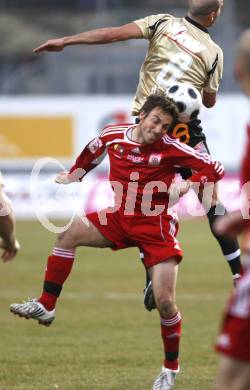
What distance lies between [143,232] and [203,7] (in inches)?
76.9

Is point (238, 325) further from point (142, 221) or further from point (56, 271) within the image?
point (56, 271)

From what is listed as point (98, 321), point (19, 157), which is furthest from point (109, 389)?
point (19, 157)

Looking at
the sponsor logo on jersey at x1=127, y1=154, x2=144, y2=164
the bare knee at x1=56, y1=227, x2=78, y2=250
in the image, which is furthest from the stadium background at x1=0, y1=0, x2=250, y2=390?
the sponsor logo on jersey at x1=127, y1=154, x2=144, y2=164

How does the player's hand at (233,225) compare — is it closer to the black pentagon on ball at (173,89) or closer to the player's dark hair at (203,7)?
the black pentagon on ball at (173,89)

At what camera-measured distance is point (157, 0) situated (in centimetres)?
3153

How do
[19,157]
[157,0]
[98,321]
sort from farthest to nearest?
1. [157,0]
2. [19,157]
3. [98,321]

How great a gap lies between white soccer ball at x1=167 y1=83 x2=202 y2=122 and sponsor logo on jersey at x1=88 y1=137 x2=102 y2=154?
0.71m

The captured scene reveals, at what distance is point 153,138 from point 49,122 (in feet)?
52.9

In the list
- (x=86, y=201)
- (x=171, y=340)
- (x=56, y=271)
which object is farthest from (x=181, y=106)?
(x=86, y=201)

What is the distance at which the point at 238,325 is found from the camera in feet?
16.1

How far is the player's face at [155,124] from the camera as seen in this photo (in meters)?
7.63

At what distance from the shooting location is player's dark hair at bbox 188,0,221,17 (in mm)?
8375

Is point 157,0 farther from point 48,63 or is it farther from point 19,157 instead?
point 19,157

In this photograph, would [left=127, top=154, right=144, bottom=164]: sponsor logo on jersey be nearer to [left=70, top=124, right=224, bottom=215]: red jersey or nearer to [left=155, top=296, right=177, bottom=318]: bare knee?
[left=70, top=124, right=224, bottom=215]: red jersey
